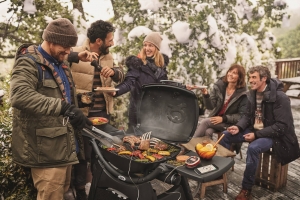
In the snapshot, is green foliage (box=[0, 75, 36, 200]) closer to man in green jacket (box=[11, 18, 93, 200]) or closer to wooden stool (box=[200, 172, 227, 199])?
man in green jacket (box=[11, 18, 93, 200])

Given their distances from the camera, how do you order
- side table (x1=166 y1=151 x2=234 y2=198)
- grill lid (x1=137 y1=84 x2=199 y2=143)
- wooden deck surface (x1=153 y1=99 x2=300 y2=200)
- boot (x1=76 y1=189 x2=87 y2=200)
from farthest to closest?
wooden deck surface (x1=153 y1=99 x2=300 y2=200)
boot (x1=76 y1=189 x2=87 y2=200)
grill lid (x1=137 y1=84 x2=199 y2=143)
side table (x1=166 y1=151 x2=234 y2=198)

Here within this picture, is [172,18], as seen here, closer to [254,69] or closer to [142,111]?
[254,69]

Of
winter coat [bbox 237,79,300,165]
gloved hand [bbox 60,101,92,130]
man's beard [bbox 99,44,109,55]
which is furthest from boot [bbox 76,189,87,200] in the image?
winter coat [bbox 237,79,300,165]

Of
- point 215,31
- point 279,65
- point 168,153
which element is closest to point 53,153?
point 168,153

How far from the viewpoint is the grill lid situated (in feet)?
9.31

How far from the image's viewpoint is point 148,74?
3957 mm

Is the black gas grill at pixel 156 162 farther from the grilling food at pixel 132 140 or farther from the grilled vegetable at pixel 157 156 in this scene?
the grilling food at pixel 132 140

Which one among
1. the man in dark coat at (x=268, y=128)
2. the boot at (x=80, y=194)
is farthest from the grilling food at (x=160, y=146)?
the man in dark coat at (x=268, y=128)

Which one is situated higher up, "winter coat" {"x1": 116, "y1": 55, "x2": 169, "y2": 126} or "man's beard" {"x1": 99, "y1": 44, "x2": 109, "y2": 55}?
"man's beard" {"x1": 99, "y1": 44, "x2": 109, "y2": 55}

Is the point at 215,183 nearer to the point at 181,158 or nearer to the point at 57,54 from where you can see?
the point at 181,158

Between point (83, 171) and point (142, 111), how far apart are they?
3.44 ft

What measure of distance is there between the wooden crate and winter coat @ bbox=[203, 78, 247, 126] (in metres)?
0.66

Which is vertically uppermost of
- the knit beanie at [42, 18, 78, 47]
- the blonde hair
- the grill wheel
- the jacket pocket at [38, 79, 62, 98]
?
the knit beanie at [42, 18, 78, 47]

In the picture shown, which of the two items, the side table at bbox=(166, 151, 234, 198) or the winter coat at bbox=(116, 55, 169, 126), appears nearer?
the side table at bbox=(166, 151, 234, 198)
